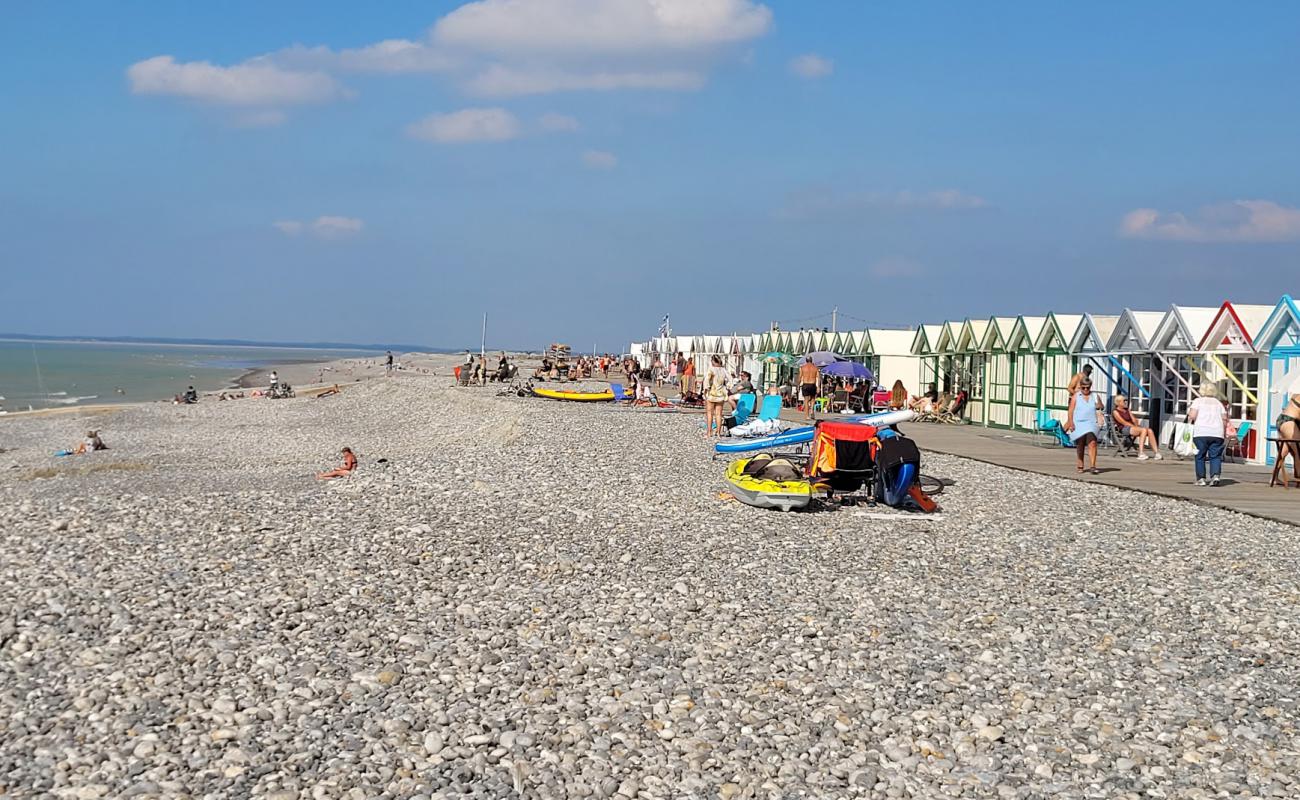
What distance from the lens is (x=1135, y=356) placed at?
21.4m

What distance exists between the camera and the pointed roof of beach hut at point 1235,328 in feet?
59.0

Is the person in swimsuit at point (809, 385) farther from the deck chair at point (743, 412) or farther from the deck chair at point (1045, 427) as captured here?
the deck chair at point (1045, 427)

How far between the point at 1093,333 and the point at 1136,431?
3.47 meters

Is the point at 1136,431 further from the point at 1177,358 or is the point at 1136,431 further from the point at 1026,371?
the point at 1026,371

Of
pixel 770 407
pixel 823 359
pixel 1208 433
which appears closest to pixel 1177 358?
pixel 1208 433

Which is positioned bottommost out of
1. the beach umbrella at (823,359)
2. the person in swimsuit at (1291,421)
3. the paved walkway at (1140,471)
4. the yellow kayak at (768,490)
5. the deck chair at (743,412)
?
the paved walkway at (1140,471)

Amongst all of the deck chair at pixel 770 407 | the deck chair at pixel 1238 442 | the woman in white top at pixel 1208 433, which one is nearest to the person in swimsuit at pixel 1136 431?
the deck chair at pixel 1238 442

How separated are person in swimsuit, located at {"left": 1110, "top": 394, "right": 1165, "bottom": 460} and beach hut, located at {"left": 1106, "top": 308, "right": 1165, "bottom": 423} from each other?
161 cm

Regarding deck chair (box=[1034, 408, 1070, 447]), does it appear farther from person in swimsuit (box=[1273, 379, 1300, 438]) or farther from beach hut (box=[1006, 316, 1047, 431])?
person in swimsuit (box=[1273, 379, 1300, 438])

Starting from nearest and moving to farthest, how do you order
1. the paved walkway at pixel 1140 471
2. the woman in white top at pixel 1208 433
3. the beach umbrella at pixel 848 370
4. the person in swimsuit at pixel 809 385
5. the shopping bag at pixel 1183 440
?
the paved walkway at pixel 1140 471
the woman in white top at pixel 1208 433
the shopping bag at pixel 1183 440
the person in swimsuit at pixel 809 385
the beach umbrella at pixel 848 370

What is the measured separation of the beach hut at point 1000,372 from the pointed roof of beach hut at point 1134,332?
401cm

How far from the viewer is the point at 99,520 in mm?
12805

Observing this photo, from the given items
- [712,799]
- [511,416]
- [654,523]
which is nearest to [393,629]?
[712,799]

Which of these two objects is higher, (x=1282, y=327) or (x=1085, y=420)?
(x=1282, y=327)
